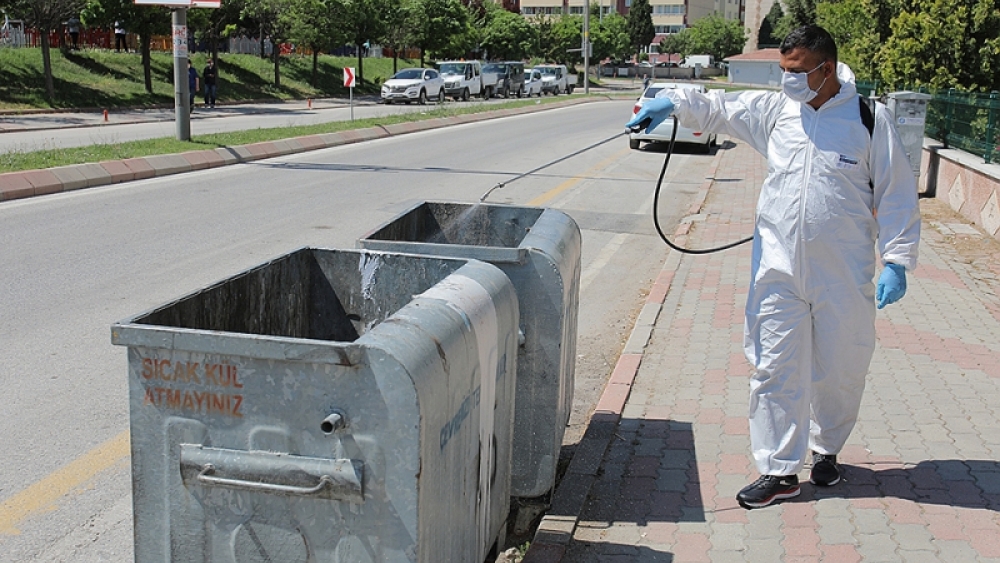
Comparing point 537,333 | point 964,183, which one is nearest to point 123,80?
point 964,183

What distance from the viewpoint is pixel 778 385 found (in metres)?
4.46

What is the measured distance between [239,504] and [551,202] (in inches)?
477

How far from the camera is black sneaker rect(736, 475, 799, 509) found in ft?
14.8

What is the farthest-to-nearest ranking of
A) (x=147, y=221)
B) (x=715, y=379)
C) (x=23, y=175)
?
(x=23, y=175) < (x=147, y=221) < (x=715, y=379)

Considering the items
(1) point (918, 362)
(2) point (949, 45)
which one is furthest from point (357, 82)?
(1) point (918, 362)

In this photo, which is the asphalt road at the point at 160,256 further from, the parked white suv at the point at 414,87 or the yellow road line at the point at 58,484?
the parked white suv at the point at 414,87

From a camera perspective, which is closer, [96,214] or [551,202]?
[96,214]

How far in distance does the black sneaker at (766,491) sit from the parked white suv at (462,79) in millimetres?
45071

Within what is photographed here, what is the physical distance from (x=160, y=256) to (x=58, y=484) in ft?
17.5

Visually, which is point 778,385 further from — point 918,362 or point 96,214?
point 96,214

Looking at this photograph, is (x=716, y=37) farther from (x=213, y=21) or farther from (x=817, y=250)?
(x=817, y=250)

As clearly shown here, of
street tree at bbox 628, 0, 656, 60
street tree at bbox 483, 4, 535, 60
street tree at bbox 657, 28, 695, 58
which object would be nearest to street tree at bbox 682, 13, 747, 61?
street tree at bbox 657, 28, 695, 58

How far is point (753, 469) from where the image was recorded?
A: 194 inches

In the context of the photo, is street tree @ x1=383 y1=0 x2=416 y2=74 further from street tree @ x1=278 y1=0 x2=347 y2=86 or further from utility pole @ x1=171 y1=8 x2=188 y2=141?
utility pole @ x1=171 y1=8 x2=188 y2=141
